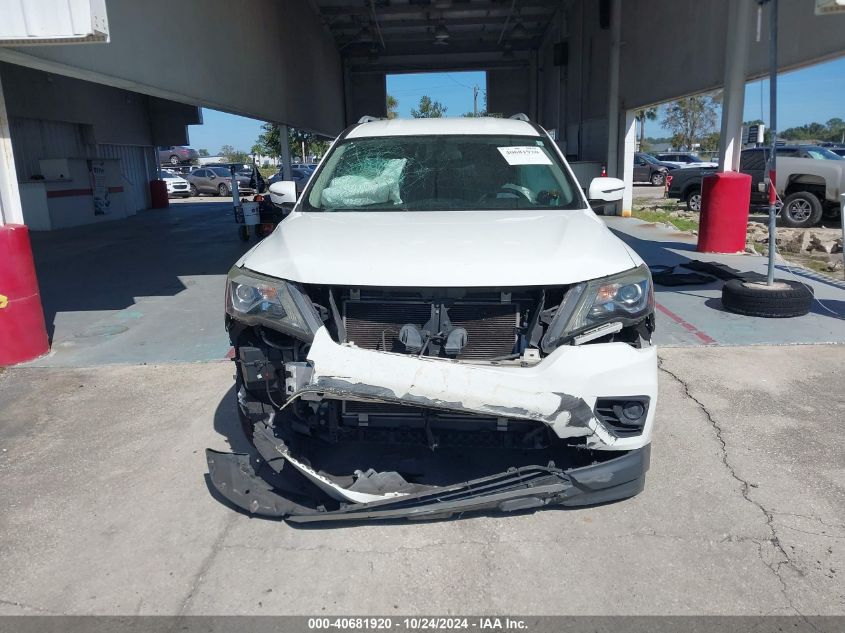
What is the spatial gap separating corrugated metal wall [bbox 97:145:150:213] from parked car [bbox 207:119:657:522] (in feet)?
67.8

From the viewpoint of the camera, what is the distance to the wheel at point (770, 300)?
671 centimetres

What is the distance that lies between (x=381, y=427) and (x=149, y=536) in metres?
1.26

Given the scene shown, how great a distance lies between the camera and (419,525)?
3207 mm

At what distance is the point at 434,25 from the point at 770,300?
17.4m

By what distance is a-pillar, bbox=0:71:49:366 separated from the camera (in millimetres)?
5492

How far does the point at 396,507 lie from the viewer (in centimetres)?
291

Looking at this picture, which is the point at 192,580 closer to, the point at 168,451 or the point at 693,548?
the point at 168,451

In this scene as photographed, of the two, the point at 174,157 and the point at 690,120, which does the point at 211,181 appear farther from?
the point at 690,120

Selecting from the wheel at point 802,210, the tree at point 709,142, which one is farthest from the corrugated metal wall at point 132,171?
the tree at point 709,142

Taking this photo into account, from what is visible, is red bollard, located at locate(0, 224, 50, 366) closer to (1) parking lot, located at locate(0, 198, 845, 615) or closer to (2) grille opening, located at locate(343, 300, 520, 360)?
(1) parking lot, located at locate(0, 198, 845, 615)

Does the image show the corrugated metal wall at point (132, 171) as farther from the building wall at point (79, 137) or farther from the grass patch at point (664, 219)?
the grass patch at point (664, 219)

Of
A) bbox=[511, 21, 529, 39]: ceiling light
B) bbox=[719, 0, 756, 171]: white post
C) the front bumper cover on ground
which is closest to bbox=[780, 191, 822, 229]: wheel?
bbox=[719, 0, 756, 171]: white post

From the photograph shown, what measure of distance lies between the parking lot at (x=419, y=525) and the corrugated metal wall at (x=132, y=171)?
18194 millimetres

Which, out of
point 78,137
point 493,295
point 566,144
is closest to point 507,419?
point 493,295
